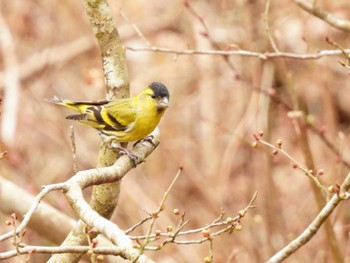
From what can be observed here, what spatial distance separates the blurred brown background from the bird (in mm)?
2016

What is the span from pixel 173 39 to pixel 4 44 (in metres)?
2.32

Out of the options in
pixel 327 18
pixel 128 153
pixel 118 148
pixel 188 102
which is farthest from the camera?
pixel 188 102

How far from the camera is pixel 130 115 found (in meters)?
5.37

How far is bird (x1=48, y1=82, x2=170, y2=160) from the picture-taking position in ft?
17.0

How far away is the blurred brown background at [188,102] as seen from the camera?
805 centimetres

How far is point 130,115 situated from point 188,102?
435 cm

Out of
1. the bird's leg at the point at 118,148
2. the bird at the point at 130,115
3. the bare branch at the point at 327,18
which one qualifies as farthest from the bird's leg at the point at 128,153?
the bare branch at the point at 327,18

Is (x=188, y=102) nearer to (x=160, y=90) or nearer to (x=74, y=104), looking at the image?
(x=74, y=104)

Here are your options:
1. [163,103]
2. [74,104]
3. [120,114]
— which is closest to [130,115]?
[120,114]

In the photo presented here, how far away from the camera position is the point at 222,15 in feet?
30.6

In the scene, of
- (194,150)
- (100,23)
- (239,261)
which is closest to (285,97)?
(194,150)

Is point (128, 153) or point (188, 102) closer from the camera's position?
point (128, 153)

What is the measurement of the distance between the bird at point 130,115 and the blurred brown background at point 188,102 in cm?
202

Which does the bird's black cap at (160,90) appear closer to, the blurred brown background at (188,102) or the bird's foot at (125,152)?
the bird's foot at (125,152)
